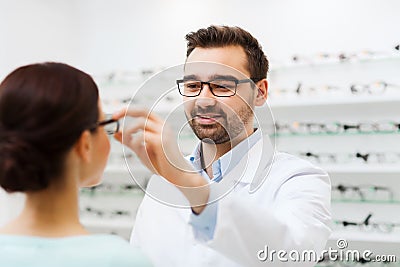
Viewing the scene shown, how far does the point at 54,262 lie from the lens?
2.34 ft

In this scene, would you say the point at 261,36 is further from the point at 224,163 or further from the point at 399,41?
the point at 224,163

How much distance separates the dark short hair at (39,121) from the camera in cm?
71

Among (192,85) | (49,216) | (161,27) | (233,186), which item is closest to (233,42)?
(192,85)

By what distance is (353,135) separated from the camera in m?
2.49

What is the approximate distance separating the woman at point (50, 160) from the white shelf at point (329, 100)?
1777 mm

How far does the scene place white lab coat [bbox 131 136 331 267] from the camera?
2.70 feet

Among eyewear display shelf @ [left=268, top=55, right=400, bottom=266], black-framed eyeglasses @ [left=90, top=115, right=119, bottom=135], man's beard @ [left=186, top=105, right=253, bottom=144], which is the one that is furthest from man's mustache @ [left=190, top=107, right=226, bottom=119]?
eyewear display shelf @ [left=268, top=55, right=400, bottom=266]

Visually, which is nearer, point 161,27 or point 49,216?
point 49,216

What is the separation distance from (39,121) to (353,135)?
202 cm

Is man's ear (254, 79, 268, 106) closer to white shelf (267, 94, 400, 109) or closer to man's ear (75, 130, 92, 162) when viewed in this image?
man's ear (75, 130, 92, 162)

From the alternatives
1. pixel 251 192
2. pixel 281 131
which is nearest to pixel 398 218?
pixel 281 131

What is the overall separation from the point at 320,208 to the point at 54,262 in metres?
0.53

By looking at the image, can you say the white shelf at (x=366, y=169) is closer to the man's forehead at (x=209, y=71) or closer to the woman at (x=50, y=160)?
the man's forehead at (x=209, y=71)

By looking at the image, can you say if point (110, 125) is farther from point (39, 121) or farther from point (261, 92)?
point (261, 92)
